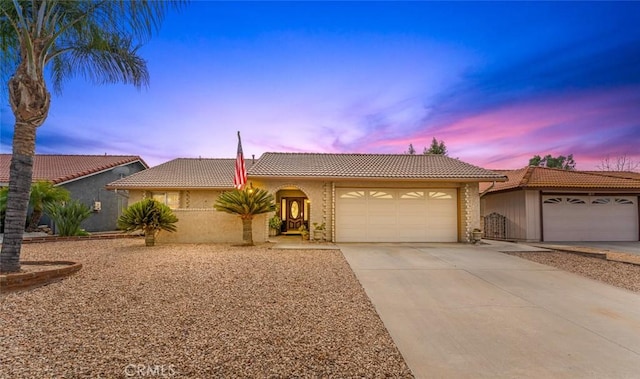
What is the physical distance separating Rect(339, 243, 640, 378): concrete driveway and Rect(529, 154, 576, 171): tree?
133 ft

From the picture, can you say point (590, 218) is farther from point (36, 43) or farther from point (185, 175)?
point (185, 175)

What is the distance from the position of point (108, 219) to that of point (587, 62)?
26871mm

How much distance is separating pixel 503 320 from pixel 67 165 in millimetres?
26601

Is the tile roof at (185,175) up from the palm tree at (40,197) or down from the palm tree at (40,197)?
up

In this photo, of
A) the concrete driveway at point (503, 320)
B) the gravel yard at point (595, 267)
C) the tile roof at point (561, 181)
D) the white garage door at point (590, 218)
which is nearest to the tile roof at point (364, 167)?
the tile roof at point (561, 181)

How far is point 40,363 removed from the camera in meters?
3.10

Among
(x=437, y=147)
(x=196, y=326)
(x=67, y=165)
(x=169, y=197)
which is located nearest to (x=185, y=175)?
(x=169, y=197)

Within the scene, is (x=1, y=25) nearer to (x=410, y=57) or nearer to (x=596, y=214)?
(x=410, y=57)

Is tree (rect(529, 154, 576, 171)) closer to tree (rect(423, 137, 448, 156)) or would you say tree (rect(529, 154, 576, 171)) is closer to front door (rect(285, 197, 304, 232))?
tree (rect(423, 137, 448, 156))

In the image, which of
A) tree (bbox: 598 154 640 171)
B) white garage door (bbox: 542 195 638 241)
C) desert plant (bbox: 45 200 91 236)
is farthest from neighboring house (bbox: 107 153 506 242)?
tree (bbox: 598 154 640 171)

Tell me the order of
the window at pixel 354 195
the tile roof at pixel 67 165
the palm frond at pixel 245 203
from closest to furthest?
the palm frond at pixel 245 203 → the window at pixel 354 195 → the tile roof at pixel 67 165

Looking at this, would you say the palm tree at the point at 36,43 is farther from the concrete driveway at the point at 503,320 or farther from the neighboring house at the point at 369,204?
the concrete driveway at the point at 503,320

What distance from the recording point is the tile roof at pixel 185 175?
17.3 metres

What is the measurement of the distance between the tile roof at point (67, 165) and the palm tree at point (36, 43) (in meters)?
13.3
